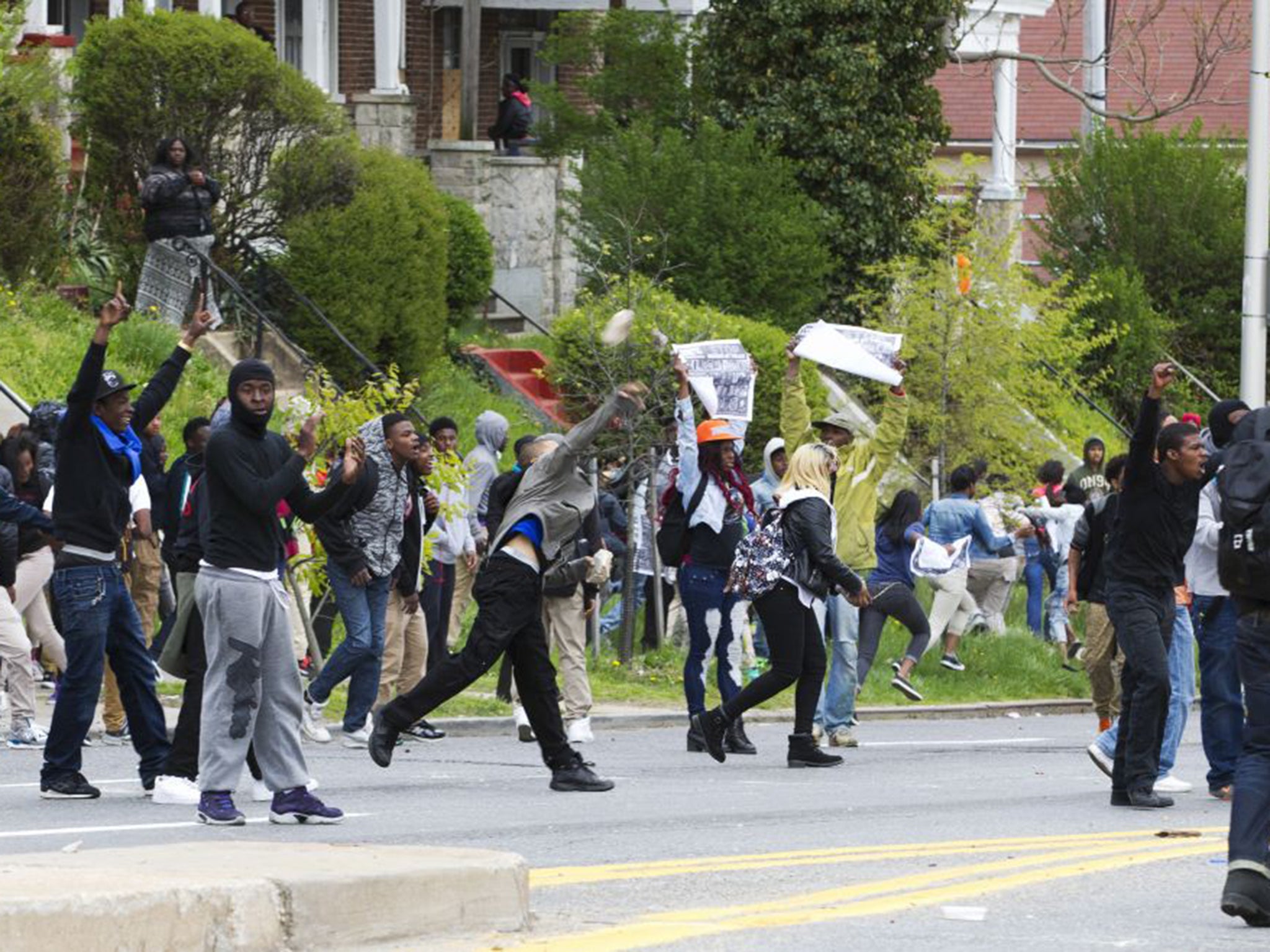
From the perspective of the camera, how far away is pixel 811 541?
13.7m

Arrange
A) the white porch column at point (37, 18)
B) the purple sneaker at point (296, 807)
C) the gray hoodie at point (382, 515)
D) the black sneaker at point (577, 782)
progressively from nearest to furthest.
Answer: the purple sneaker at point (296, 807), the black sneaker at point (577, 782), the gray hoodie at point (382, 515), the white porch column at point (37, 18)

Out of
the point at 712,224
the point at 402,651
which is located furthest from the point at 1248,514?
the point at 712,224

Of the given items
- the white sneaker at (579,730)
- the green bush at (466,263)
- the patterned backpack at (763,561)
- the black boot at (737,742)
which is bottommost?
the black boot at (737,742)

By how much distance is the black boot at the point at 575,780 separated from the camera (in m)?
12.2

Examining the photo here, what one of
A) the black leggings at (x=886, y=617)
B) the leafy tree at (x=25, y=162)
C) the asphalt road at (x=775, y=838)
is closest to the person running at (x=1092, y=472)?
the black leggings at (x=886, y=617)

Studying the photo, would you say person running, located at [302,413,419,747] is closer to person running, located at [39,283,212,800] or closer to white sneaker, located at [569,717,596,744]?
white sneaker, located at [569,717,596,744]

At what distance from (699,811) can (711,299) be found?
15.8 meters

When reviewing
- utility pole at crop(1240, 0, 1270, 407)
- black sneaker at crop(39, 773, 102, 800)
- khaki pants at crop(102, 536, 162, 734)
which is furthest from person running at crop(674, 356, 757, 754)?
utility pole at crop(1240, 0, 1270, 407)

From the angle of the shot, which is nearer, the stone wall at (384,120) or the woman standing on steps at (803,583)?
the woman standing on steps at (803,583)

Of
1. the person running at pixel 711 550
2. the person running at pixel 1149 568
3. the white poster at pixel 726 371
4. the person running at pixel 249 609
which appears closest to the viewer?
the person running at pixel 249 609

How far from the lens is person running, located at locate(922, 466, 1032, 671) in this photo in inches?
817

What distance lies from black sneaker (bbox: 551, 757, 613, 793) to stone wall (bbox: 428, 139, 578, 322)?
19654 millimetres

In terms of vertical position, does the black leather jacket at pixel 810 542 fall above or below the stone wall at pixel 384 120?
below

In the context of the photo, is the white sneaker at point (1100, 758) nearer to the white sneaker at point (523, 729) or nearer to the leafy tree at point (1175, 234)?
the white sneaker at point (523, 729)
